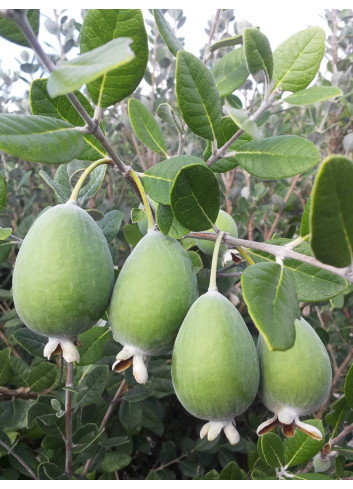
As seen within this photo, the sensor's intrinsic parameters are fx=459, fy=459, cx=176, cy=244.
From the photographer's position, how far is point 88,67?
0.53 m

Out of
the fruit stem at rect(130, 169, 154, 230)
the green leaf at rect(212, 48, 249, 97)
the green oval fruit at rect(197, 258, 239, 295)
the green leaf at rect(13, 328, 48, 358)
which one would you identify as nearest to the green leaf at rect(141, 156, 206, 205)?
the fruit stem at rect(130, 169, 154, 230)

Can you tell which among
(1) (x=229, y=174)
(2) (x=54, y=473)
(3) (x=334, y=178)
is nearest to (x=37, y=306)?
(3) (x=334, y=178)

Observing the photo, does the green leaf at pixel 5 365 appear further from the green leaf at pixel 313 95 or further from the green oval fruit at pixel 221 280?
the green leaf at pixel 313 95

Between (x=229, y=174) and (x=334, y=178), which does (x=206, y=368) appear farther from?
(x=229, y=174)

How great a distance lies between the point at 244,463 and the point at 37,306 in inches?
70.9

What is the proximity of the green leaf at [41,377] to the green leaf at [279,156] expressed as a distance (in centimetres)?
92

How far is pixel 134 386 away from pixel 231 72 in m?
1.08

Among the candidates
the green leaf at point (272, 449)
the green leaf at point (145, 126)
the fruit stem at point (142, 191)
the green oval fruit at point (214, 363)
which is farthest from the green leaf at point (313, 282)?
the green leaf at point (272, 449)

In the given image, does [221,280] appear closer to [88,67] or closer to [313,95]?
[313,95]

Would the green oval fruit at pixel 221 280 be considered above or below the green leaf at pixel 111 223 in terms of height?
below

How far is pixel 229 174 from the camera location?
7.93 ft

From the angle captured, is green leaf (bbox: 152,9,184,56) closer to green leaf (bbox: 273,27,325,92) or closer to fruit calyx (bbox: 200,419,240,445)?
green leaf (bbox: 273,27,325,92)

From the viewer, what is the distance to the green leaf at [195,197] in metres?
0.77

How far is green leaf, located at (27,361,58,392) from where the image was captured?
144 centimetres
